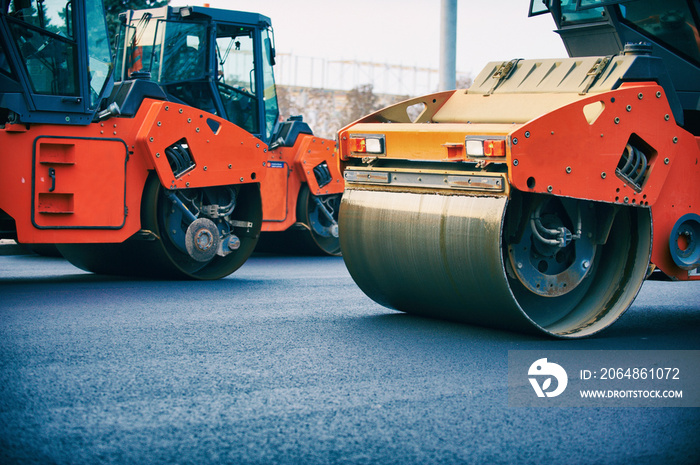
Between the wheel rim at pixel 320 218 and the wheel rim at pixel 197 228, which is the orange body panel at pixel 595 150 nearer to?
the wheel rim at pixel 197 228

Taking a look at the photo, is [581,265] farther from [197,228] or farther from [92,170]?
[92,170]

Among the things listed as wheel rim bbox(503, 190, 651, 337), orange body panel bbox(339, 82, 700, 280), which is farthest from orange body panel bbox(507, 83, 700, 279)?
wheel rim bbox(503, 190, 651, 337)

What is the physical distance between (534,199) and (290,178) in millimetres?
6490

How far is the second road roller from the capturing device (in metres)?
5.23

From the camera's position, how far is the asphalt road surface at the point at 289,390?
11.1ft

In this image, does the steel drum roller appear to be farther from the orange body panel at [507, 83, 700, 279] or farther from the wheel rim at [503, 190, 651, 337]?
the orange body panel at [507, 83, 700, 279]

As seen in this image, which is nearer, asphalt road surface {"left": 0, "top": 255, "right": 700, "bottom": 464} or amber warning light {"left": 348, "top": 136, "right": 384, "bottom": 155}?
asphalt road surface {"left": 0, "top": 255, "right": 700, "bottom": 464}

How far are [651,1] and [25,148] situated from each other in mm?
4886

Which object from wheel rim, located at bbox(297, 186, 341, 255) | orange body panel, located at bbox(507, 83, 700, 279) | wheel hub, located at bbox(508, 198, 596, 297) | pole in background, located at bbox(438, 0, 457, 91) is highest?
pole in background, located at bbox(438, 0, 457, 91)

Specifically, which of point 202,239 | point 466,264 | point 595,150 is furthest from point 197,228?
point 595,150

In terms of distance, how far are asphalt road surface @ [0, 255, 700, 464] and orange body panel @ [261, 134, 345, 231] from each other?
432 cm

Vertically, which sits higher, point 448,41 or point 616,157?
point 448,41

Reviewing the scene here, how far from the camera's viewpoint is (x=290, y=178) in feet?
38.4

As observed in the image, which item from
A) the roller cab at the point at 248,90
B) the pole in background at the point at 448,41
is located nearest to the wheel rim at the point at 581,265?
the roller cab at the point at 248,90
